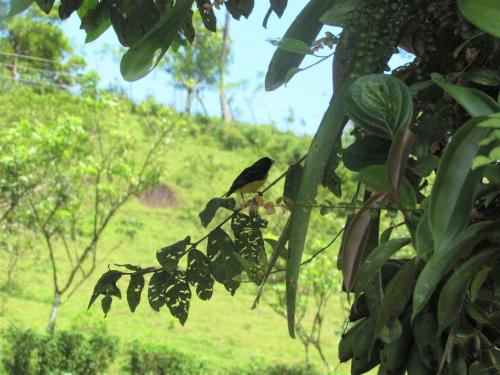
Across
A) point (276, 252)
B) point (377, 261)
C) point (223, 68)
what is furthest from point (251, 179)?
point (223, 68)

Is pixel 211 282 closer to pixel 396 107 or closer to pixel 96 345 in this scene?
pixel 396 107

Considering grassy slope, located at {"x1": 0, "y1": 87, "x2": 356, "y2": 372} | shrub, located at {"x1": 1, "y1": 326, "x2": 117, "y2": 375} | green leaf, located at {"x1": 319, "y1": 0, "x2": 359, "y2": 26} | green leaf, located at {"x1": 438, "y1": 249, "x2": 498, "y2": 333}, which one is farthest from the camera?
grassy slope, located at {"x1": 0, "y1": 87, "x2": 356, "y2": 372}

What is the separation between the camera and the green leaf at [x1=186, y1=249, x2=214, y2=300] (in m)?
0.97

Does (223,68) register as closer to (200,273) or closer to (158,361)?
(158,361)

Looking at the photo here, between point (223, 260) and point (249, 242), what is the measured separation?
0.04 metres

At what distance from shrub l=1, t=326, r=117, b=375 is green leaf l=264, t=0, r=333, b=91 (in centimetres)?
426

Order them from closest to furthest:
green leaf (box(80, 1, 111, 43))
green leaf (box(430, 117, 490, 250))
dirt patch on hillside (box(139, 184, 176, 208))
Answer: green leaf (box(430, 117, 490, 250))
green leaf (box(80, 1, 111, 43))
dirt patch on hillside (box(139, 184, 176, 208))

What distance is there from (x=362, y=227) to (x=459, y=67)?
0.80ft

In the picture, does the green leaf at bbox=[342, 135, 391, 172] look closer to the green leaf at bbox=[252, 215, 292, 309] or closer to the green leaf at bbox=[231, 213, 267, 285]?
the green leaf at bbox=[252, 215, 292, 309]

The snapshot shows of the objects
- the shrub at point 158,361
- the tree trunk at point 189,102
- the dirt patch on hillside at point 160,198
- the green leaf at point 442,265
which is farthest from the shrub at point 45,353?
the dirt patch on hillside at point 160,198

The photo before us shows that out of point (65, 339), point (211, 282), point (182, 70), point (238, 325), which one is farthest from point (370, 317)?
point (182, 70)

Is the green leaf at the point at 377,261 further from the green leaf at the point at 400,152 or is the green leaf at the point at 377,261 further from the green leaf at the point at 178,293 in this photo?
the green leaf at the point at 178,293

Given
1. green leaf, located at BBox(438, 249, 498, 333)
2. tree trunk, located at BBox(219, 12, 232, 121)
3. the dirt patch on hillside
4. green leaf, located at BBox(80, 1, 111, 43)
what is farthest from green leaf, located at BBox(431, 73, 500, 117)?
tree trunk, located at BBox(219, 12, 232, 121)

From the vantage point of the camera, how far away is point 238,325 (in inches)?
279
